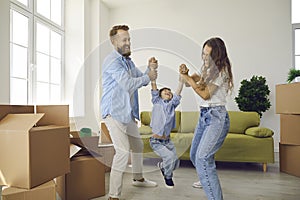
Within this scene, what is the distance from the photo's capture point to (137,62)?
5.60 ft

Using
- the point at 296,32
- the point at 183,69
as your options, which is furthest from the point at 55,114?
the point at 296,32

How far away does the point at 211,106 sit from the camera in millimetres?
1552

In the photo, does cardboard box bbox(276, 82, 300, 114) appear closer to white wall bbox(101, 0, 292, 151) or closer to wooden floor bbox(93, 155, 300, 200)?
wooden floor bbox(93, 155, 300, 200)

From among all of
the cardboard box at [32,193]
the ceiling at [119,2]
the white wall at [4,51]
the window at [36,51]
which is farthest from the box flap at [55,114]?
the ceiling at [119,2]

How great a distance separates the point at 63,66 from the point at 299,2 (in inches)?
136

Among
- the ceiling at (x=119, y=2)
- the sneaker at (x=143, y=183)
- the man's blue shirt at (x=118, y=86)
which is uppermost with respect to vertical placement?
the ceiling at (x=119, y=2)

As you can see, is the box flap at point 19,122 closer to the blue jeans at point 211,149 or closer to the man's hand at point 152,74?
the man's hand at point 152,74

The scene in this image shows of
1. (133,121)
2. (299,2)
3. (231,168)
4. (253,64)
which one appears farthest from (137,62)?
(299,2)

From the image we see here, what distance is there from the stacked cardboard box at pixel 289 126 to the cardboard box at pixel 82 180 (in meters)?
1.87

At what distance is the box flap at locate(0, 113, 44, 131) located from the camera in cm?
136

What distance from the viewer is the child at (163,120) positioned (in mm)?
1577

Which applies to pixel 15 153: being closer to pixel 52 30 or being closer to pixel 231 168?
pixel 231 168

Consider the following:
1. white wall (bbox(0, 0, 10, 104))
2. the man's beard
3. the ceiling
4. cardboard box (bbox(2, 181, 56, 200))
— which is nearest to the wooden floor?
cardboard box (bbox(2, 181, 56, 200))

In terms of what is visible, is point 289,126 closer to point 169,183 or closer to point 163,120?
point 169,183
